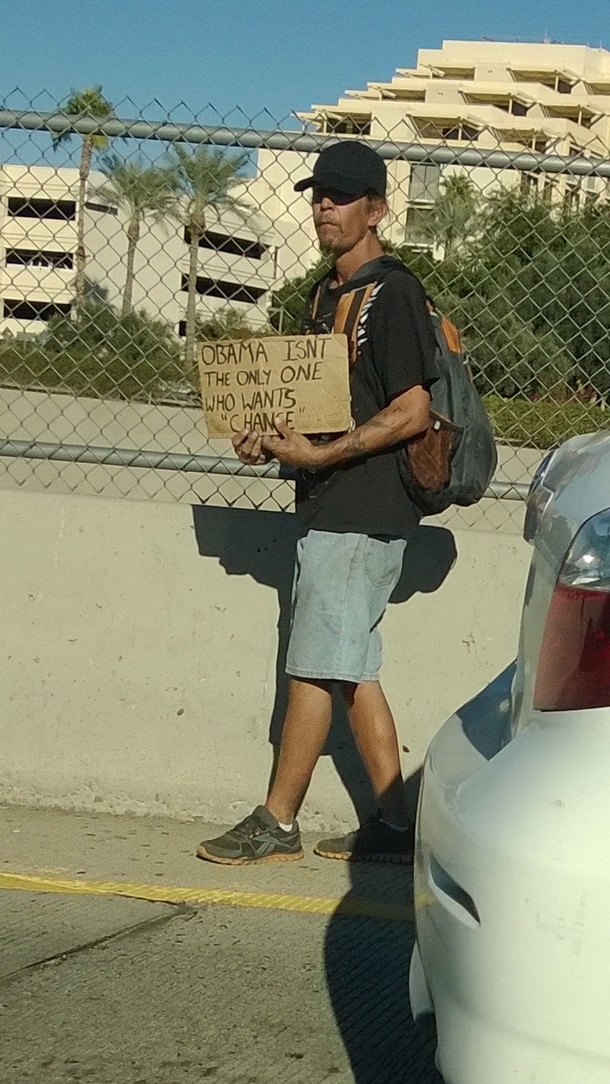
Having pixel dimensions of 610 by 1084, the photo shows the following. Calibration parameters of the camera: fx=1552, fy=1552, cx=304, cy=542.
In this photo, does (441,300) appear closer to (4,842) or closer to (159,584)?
(159,584)

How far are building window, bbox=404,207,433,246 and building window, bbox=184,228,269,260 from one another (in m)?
0.49

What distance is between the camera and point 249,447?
472 centimetres

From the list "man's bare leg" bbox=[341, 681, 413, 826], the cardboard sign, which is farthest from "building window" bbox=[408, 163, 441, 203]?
"man's bare leg" bbox=[341, 681, 413, 826]

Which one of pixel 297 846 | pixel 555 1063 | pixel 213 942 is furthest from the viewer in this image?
pixel 297 846

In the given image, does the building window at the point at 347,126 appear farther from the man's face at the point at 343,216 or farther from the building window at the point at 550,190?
the man's face at the point at 343,216

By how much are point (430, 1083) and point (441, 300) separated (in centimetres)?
278

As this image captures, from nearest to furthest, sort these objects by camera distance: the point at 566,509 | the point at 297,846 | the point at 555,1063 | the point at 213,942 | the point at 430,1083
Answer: the point at 555,1063, the point at 566,509, the point at 430,1083, the point at 213,942, the point at 297,846

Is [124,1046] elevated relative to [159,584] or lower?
lower

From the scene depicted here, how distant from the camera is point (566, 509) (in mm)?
2672

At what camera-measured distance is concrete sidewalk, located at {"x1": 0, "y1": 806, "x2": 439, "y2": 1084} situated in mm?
3521

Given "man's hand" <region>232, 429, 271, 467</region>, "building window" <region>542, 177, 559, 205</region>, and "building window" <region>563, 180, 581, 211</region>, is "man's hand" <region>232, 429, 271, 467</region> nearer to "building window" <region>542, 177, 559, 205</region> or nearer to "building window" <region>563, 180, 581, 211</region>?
"building window" <region>542, 177, 559, 205</region>

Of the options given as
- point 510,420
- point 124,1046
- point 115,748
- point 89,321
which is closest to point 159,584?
point 115,748

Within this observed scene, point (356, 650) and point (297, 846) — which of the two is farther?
point (297, 846)

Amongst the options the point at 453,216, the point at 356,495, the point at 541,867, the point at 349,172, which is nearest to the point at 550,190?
the point at 453,216
